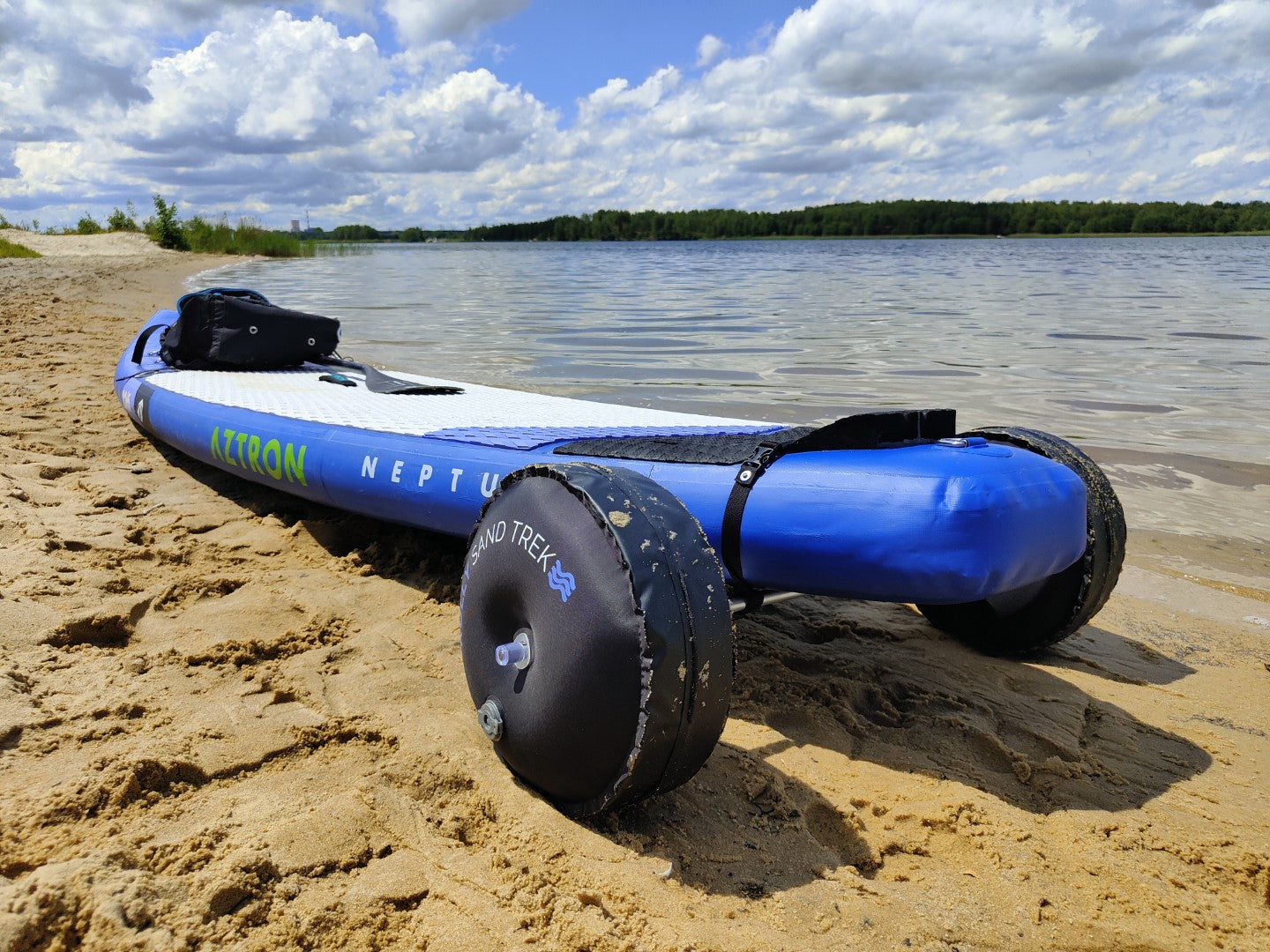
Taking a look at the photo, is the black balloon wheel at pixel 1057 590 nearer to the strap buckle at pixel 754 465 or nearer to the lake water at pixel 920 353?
the strap buckle at pixel 754 465

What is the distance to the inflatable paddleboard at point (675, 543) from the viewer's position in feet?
5.91

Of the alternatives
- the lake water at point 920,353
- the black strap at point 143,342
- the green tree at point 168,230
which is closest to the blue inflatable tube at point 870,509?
the lake water at point 920,353

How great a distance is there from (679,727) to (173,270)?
958 inches

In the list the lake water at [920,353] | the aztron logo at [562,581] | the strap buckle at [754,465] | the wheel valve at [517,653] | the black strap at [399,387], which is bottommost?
the lake water at [920,353]

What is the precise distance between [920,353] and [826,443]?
863 cm

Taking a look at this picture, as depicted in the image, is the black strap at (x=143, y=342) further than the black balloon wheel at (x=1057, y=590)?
Yes

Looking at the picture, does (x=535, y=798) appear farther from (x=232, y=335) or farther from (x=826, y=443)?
(x=232, y=335)

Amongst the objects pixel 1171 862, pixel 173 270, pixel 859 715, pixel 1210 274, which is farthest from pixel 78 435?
pixel 1210 274

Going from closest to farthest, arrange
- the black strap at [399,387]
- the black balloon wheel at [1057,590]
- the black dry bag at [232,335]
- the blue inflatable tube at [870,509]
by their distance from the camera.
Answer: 1. the blue inflatable tube at [870,509]
2. the black balloon wheel at [1057,590]
3. the black strap at [399,387]
4. the black dry bag at [232,335]

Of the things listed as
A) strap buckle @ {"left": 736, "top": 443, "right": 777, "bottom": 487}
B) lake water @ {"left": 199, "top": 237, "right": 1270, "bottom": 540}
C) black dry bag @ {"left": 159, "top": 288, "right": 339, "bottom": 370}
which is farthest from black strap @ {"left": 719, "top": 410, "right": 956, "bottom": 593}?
black dry bag @ {"left": 159, "top": 288, "right": 339, "bottom": 370}

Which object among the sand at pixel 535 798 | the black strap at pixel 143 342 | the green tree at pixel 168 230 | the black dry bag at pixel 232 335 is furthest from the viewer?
the green tree at pixel 168 230

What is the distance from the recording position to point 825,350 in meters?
10.9

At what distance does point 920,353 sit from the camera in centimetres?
1058

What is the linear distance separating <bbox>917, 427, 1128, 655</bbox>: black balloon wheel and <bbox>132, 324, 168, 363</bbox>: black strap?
556cm
